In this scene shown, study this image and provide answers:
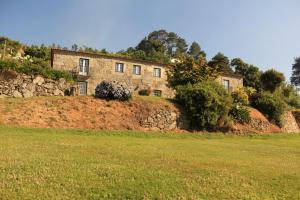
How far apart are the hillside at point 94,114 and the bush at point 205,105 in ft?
2.62

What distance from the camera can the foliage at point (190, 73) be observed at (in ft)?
98.7

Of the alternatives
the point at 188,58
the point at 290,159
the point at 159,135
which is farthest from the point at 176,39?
the point at 290,159

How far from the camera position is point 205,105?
992 inches

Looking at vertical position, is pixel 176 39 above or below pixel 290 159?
above

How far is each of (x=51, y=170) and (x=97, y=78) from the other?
34170mm

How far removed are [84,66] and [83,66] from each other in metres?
0.11

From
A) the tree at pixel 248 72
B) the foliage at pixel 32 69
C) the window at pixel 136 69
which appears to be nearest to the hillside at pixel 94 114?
the foliage at pixel 32 69

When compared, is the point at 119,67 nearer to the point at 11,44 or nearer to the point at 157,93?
the point at 157,93

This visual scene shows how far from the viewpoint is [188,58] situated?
33.0 meters

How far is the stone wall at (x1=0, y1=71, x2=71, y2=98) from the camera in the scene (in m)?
28.4

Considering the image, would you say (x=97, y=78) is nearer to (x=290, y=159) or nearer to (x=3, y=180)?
(x=290, y=159)

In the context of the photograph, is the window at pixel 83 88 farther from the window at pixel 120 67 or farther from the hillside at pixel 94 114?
the hillside at pixel 94 114

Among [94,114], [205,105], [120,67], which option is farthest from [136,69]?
[94,114]

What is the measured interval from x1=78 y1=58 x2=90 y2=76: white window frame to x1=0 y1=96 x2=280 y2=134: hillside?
1706 centimetres
